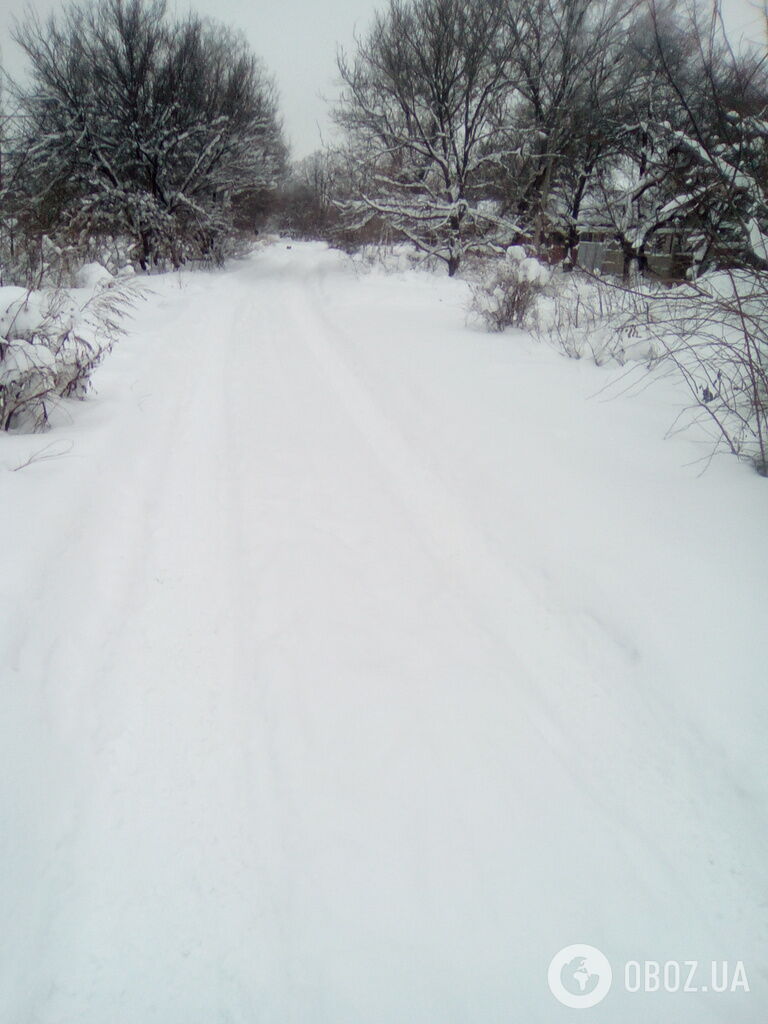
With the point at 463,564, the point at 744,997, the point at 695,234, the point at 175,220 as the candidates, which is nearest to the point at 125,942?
the point at 744,997

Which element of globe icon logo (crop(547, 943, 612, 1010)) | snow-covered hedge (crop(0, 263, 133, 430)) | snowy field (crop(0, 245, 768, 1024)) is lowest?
globe icon logo (crop(547, 943, 612, 1010))

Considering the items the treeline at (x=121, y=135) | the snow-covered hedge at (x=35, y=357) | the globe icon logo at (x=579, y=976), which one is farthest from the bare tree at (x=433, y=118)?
the globe icon logo at (x=579, y=976)

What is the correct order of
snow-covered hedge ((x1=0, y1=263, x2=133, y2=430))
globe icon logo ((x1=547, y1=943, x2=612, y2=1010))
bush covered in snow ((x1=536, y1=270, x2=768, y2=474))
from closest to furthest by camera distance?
globe icon logo ((x1=547, y1=943, x2=612, y2=1010))
bush covered in snow ((x1=536, y1=270, x2=768, y2=474))
snow-covered hedge ((x1=0, y1=263, x2=133, y2=430))

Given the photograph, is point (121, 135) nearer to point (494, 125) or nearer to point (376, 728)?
point (494, 125)

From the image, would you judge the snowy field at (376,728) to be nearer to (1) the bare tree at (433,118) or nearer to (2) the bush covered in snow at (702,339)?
(2) the bush covered in snow at (702,339)

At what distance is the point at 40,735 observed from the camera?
213 centimetres

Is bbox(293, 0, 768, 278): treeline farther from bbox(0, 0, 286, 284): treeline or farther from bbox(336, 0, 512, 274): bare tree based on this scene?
bbox(0, 0, 286, 284): treeline

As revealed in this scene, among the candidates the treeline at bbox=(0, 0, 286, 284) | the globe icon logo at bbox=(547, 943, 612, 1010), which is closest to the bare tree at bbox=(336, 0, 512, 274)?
the treeline at bbox=(0, 0, 286, 284)

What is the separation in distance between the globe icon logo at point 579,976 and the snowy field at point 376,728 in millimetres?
28

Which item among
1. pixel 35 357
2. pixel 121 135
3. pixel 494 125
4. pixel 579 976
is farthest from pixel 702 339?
pixel 121 135

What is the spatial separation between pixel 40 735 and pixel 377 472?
2802 mm

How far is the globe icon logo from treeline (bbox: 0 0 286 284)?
1481 centimetres

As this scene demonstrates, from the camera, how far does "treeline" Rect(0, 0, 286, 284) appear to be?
15.0 metres

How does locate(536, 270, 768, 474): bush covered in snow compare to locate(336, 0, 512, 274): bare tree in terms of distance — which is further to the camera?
locate(336, 0, 512, 274): bare tree
